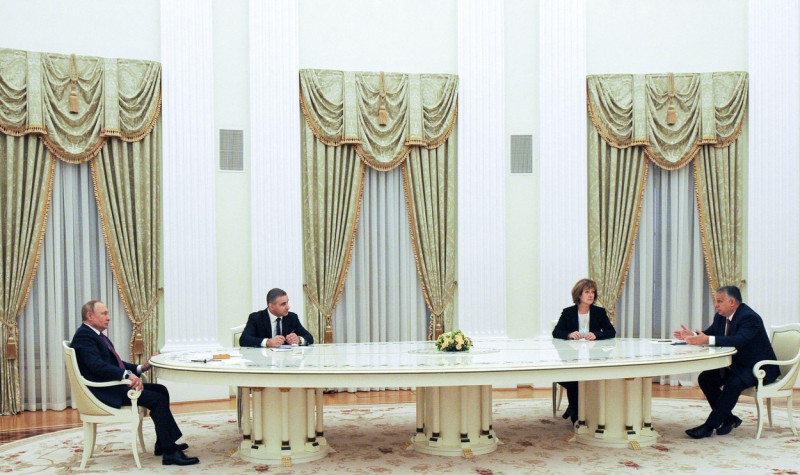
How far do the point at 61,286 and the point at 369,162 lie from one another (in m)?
3.84

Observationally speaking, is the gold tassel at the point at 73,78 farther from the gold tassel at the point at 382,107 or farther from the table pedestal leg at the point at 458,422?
the table pedestal leg at the point at 458,422

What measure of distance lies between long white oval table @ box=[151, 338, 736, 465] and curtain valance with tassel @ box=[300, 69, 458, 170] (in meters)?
3.35

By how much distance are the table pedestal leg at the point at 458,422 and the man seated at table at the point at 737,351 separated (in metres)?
1.88

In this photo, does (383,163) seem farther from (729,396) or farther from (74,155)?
(729,396)

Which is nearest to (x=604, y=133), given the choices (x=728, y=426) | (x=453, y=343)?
(x=728, y=426)

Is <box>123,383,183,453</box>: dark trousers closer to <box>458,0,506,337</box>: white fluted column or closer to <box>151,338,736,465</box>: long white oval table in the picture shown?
<box>151,338,736,465</box>: long white oval table

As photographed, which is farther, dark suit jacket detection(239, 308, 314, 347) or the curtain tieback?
the curtain tieback

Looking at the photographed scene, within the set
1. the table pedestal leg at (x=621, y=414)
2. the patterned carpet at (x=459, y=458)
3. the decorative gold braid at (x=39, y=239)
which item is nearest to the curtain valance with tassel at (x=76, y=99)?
the decorative gold braid at (x=39, y=239)

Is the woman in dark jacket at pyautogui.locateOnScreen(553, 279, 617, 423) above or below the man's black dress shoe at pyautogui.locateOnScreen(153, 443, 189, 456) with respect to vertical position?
above

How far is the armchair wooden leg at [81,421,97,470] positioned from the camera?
606 centimetres

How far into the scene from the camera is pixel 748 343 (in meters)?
6.97

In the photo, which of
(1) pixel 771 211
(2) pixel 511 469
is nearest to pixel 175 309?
(2) pixel 511 469

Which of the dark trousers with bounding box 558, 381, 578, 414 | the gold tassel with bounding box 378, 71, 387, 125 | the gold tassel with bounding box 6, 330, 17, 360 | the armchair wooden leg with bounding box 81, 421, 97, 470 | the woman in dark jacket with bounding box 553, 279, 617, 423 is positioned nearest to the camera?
the armchair wooden leg with bounding box 81, 421, 97, 470

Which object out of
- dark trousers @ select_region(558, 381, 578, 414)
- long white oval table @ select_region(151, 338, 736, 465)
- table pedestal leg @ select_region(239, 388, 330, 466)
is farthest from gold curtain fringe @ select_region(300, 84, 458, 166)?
table pedestal leg @ select_region(239, 388, 330, 466)
